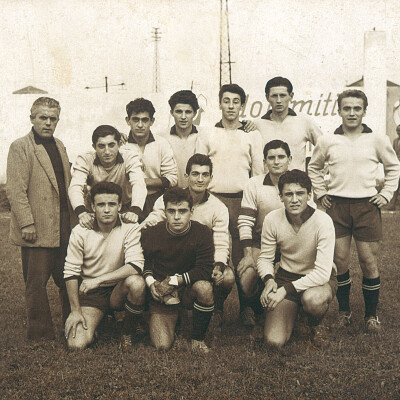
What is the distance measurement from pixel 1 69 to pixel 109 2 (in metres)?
8.10

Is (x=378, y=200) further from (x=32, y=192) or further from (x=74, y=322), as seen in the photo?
(x=32, y=192)

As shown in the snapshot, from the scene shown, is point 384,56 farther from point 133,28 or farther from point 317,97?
point 133,28

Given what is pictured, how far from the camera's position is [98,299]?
4.57 m

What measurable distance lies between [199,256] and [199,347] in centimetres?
70

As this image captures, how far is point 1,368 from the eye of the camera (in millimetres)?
3998

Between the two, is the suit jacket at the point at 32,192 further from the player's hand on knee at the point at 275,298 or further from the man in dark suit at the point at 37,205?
the player's hand on knee at the point at 275,298

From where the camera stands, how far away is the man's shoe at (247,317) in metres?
5.05

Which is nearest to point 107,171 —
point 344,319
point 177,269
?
point 177,269

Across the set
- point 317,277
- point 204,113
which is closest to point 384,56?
point 204,113

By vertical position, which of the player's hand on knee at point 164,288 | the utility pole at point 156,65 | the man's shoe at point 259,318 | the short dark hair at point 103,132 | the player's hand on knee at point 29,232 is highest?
the utility pole at point 156,65

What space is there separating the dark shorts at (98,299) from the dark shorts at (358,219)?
6.79 feet

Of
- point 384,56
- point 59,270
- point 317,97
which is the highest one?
point 384,56

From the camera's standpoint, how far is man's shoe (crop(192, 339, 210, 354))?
432 centimetres

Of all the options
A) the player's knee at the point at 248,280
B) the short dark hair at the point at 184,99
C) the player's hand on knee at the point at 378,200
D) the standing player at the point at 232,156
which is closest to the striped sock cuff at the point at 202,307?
the player's knee at the point at 248,280
